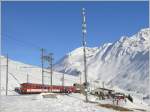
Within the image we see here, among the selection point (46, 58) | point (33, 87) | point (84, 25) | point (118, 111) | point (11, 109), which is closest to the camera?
point (11, 109)

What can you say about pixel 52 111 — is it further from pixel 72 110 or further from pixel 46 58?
pixel 46 58

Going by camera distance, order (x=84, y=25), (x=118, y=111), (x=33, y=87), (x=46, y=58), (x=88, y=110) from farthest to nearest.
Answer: (x=46, y=58) < (x=33, y=87) < (x=84, y=25) < (x=118, y=111) < (x=88, y=110)

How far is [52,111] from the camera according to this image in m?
44.8

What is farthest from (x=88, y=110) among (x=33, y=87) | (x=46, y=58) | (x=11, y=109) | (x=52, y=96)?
(x=46, y=58)

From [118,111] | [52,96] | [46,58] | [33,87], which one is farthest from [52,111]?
[46,58]

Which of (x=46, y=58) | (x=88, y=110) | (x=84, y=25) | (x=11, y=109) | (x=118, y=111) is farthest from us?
(x=46, y=58)

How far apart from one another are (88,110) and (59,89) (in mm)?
81032

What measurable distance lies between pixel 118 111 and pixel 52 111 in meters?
13.5

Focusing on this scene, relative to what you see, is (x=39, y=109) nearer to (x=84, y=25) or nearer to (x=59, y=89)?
(x=84, y=25)

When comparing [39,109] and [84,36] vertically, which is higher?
[84,36]

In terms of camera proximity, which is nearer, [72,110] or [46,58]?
[72,110]

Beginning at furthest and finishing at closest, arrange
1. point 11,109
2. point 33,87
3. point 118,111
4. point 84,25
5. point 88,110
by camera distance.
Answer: point 33,87
point 84,25
point 118,111
point 88,110
point 11,109

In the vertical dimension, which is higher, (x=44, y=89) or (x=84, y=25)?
(x=84, y=25)

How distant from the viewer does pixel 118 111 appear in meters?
55.0
